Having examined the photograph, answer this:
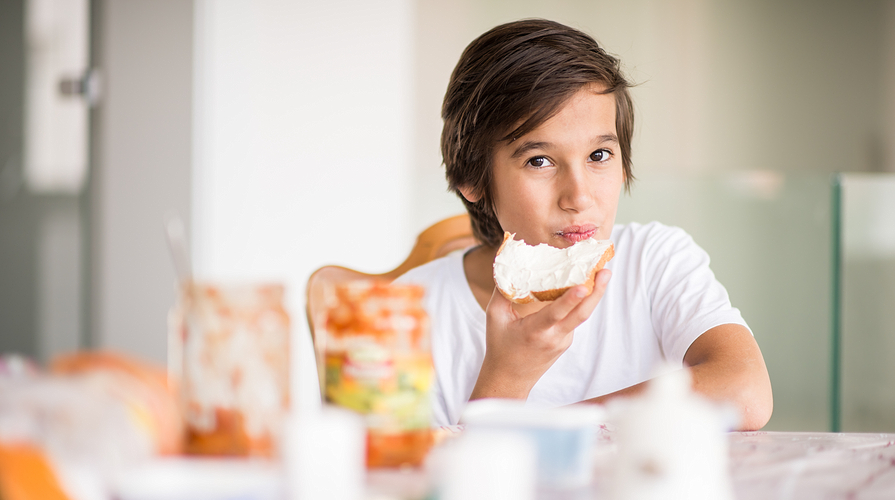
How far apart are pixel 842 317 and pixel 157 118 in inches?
110

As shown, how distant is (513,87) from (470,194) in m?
0.28

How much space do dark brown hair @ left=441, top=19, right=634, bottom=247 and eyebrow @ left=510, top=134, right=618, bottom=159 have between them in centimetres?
3

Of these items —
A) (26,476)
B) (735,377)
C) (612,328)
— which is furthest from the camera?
(612,328)

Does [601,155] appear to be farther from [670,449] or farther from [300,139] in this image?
[300,139]

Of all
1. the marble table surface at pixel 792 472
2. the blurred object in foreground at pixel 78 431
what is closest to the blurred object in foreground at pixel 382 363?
the marble table surface at pixel 792 472

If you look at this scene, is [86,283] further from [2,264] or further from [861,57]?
[861,57]

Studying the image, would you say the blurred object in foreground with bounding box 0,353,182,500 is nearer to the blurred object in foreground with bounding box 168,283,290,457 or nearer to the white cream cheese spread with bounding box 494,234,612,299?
the blurred object in foreground with bounding box 168,283,290,457

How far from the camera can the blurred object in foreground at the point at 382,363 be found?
49cm

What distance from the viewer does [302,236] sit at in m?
2.63

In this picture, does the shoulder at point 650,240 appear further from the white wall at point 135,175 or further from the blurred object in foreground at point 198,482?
the white wall at point 135,175

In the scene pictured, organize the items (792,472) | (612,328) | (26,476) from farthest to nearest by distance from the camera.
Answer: (612,328) < (792,472) < (26,476)

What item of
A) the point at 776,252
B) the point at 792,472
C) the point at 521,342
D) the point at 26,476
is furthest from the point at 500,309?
the point at 776,252

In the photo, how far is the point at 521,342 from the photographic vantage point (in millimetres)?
994

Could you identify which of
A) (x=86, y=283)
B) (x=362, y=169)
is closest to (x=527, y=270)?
(x=86, y=283)
